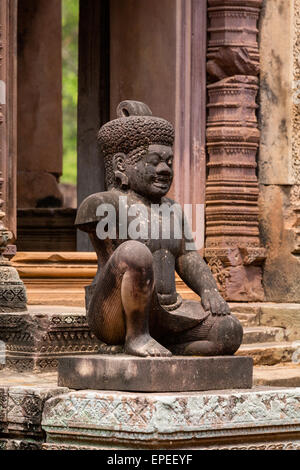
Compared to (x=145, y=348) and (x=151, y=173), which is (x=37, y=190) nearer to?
(x=151, y=173)

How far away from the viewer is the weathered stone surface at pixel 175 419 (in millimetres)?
5398

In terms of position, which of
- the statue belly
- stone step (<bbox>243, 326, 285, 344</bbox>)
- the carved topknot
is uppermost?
the carved topknot

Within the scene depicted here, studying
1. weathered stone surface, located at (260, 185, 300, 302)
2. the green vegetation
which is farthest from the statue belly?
the green vegetation

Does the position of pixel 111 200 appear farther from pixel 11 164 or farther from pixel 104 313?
pixel 11 164

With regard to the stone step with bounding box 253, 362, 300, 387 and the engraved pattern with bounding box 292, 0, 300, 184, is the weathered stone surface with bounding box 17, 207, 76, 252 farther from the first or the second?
the stone step with bounding box 253, 362, 300, 387

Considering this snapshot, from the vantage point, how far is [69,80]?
2722 cm

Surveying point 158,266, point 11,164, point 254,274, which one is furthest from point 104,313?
point 254,274

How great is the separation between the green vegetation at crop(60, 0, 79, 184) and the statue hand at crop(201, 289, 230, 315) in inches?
824

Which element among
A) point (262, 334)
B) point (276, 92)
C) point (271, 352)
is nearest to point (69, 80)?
point (276, 92)

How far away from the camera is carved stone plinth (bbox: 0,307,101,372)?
6.92 metres

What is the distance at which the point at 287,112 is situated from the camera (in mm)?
9336

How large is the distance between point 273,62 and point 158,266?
3797mm

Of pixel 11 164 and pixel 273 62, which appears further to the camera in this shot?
pixel 273 62

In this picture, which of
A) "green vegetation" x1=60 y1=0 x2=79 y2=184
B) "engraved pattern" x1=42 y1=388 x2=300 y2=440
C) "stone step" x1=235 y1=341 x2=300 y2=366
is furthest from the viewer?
"green vegetation" x1=60 y1=0 x2=79 y2=184
